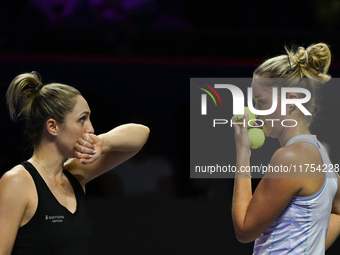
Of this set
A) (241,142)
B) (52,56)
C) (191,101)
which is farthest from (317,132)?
(52,56)

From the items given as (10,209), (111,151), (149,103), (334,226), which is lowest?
(334,226)

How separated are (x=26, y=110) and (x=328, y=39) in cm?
220

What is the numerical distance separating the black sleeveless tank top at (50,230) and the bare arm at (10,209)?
0.13ft

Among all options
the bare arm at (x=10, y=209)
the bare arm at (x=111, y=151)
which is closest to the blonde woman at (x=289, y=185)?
the bare arm at (x=111, y=151)

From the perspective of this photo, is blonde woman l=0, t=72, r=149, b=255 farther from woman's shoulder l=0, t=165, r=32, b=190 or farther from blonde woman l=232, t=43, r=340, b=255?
blonde woman l=232, t=43, r=340, b=255

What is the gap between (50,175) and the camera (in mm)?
1451

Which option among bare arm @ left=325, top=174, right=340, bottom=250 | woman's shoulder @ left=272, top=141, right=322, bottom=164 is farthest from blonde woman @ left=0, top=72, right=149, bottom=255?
bare arm @ left=325, top=174, right=340, bottom=250

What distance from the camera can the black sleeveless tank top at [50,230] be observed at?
1306 millimetres

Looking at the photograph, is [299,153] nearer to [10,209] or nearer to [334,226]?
[334,226]

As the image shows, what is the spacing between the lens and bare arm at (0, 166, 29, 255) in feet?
4.13

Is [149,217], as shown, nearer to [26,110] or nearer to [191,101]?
[191,101]

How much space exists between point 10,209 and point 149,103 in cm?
138

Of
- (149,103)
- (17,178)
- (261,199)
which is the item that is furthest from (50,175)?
(149,103)

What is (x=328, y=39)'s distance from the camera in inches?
116
